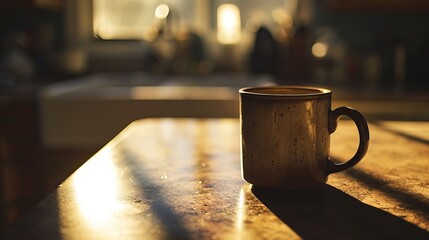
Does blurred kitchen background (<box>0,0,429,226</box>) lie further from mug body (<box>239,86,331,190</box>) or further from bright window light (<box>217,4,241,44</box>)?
mug body (<box>239,86,331,190</box>)

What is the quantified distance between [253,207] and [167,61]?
7.39 feet

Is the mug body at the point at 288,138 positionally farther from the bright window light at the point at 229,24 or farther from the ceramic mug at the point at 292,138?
the bright window light at the point at 229,24

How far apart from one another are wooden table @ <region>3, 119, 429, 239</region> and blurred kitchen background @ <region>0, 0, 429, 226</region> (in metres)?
1.27

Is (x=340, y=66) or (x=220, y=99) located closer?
(x=220, y=99)

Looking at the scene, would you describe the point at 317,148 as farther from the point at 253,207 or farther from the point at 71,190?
the point at 71,190

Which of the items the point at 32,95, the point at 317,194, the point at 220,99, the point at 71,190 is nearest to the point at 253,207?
the point at 317,194

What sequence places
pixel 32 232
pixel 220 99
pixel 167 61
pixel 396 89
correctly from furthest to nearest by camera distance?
pixel 167 61 → pixel 396 89 → pixel 220 99 → pixel 32 232

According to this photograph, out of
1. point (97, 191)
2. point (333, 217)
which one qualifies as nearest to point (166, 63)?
point (97, 191)

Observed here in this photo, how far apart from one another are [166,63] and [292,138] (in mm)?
2210

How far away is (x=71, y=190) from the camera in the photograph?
642mm

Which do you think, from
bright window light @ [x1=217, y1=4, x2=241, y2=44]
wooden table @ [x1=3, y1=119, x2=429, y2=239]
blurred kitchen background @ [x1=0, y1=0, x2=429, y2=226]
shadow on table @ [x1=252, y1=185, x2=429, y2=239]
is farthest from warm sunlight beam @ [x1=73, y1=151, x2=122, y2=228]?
bright window light @ [x1=217, y1=4, x2=241, y2=44]

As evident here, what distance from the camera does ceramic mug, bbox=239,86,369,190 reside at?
619 mm

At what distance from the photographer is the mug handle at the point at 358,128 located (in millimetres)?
624

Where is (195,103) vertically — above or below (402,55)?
below
